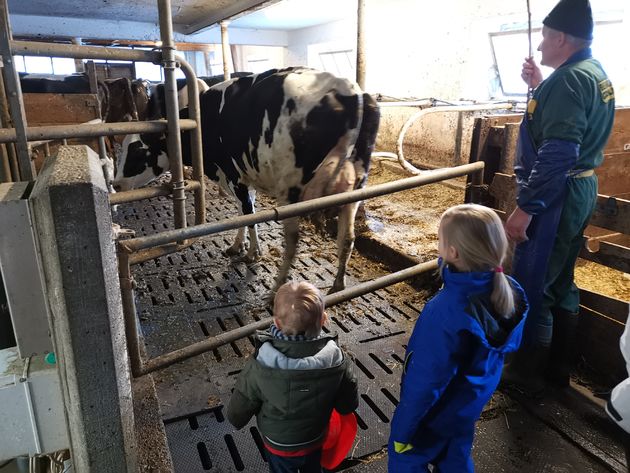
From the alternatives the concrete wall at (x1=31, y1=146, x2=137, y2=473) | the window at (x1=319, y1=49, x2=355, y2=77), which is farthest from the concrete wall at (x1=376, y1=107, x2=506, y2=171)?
the concrete wall at (x1=31, y1=146, x2=137, y2=473)

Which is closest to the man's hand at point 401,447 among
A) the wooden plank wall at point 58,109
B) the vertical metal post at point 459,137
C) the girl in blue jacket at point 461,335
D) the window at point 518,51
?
the girl in blue jacket at point 461,335

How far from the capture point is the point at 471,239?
1.37 m

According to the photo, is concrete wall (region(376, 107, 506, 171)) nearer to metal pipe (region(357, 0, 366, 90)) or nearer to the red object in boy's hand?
metal pipe (region(357, 0, 366, 90))

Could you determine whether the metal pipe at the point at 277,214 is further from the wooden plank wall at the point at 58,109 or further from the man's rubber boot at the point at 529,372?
the wooden plank wall at the point at 58,109

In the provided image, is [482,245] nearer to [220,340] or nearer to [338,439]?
[338,439]

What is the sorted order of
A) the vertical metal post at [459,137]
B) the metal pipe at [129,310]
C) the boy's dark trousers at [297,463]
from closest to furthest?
the boy's dark trousers at [297,463] < the metal pipe at [129,310] < the vertical metal post at [459,137]

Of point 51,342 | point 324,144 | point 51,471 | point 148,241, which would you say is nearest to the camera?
point 51,342

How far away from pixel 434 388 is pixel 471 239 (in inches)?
17.7

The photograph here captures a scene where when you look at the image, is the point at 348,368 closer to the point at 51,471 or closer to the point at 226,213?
the point at 51,471

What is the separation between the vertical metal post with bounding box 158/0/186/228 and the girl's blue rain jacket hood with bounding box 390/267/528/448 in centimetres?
181

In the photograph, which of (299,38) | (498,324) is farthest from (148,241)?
(299,38)

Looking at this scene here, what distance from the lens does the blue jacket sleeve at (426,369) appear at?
134 cm

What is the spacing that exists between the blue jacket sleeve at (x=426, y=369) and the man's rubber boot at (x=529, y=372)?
118 centimetres

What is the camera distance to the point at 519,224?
2102 millimetres
